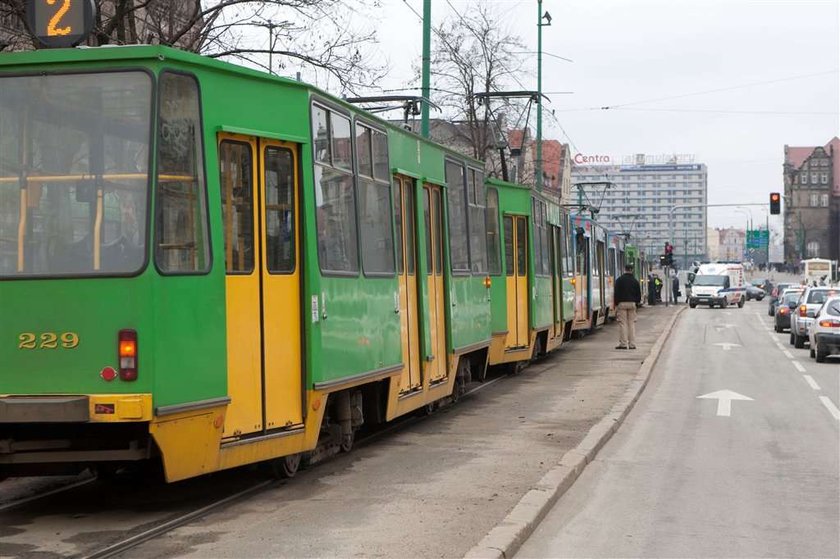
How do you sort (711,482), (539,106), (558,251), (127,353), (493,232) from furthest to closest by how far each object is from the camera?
(539,106)
(558,251)
(493,232)
(711,482)
(127,353)

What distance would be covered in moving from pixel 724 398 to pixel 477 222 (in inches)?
198

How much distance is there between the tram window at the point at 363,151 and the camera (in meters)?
11.2

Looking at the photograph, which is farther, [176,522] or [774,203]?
[774,203]

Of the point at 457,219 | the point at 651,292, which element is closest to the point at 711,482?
the point at 457,219

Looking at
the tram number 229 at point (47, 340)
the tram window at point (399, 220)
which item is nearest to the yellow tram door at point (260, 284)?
the tram number 229 at point (47, 340)

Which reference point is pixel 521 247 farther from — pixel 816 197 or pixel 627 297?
pixel 816 197

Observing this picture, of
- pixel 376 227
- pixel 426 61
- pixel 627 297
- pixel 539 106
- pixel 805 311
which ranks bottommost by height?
pixel 805 311

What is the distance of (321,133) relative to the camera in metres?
10.1

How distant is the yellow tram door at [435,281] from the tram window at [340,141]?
3.03 metres

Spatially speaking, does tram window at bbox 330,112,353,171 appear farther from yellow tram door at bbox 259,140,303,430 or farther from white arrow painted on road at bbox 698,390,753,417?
white arrow painted on road at bbox 698,390,753,417

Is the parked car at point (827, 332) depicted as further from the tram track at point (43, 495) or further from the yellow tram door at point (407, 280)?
the tram track at point (43, 495)

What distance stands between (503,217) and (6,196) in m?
12.9

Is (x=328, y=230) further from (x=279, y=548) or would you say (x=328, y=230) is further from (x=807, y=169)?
(x=807, y=169)

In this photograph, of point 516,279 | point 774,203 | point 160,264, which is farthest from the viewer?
point 774,203
